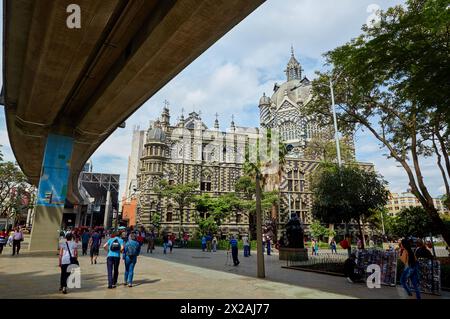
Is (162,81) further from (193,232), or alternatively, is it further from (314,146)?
(314,146)

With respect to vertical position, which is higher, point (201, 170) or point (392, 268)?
point (201, 170)

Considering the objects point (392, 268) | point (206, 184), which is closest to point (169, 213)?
point (206, 184)

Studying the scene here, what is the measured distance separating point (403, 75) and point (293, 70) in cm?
8704

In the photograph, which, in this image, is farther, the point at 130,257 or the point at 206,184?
the point at 206,184

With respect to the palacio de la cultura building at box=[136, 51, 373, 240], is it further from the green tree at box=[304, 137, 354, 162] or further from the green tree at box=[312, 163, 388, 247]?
the green tree at box=[312, 163, 388, 247]

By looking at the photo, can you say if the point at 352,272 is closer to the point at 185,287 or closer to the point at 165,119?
the point at 185,287

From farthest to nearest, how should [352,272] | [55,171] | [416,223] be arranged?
[416,223], [55,171], [352,272]

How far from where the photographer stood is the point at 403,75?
40.3ft

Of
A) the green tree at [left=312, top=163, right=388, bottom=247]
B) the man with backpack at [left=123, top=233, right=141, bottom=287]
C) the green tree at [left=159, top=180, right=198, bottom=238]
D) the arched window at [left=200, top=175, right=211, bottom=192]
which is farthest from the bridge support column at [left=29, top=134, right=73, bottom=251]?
the arched window at [left=200, top=175, right=211, bottom=192]

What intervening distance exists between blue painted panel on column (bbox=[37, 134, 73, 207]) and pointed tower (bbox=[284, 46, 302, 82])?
8251cm

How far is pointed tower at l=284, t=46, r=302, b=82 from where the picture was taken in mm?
93625

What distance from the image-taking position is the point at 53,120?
62.8ft

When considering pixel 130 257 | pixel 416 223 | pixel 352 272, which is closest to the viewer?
pixel 130 257

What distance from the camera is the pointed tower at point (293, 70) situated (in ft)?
307
